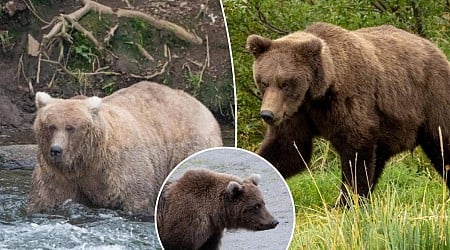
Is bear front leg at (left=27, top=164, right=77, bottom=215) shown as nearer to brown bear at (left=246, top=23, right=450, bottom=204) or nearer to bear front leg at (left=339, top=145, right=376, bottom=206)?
brown bear at (left=246, top=23, right=450, bottom=204)

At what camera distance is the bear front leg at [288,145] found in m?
6.25

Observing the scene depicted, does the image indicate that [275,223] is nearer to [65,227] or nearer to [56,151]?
[65,227]

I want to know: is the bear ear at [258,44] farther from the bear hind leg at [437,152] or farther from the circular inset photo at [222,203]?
the bear hind leg at [437,152]

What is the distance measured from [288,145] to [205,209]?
158 cm

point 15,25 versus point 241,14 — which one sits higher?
point 15,25

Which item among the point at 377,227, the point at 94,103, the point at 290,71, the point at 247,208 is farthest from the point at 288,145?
the point at 94,103

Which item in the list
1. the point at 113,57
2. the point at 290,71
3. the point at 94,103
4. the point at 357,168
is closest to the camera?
the point at 94,103

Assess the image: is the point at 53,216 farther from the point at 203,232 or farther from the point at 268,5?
the point at 268,5

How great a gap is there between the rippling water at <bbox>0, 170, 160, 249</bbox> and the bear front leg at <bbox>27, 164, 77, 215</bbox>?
34 millimetres

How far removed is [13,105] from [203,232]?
1.06m

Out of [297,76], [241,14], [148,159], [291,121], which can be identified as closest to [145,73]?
[148,159]

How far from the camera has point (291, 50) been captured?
5.81 meters

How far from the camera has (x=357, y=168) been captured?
245 inches

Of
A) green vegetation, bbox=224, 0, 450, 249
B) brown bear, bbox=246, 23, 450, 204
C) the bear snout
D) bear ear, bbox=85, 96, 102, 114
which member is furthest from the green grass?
the bear snout
